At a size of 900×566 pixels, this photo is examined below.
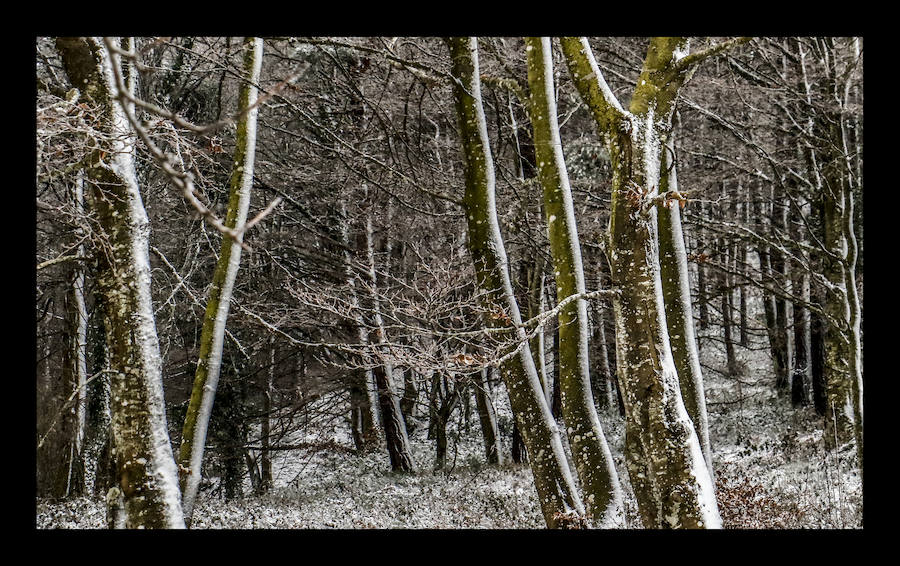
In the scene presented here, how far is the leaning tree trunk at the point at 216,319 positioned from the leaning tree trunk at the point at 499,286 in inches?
75.5

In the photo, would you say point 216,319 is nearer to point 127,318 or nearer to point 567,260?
point 127,318

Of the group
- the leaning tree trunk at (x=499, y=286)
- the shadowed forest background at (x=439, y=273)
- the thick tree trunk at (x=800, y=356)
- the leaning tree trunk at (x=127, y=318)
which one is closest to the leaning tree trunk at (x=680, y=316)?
the shadowed forest background at (x=439, y=273)

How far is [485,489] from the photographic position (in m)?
9.74

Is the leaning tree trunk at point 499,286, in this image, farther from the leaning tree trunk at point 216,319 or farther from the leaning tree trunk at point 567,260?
the leaning tree trunk at point 216,319

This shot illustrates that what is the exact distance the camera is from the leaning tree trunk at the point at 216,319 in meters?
5.50

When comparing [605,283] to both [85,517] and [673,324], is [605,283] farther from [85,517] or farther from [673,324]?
[85,517]

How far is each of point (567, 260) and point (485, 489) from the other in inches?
206

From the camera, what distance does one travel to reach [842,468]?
330 inches

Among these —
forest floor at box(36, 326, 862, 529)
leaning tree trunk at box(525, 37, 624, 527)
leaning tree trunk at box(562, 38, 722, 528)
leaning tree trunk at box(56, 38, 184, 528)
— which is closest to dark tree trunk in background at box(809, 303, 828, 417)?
forest floor at box(36, 326, 862, 529)

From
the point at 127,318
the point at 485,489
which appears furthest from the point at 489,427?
the point at 127,318

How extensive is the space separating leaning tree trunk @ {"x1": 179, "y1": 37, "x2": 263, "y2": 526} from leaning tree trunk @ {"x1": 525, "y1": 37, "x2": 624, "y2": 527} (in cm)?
238
